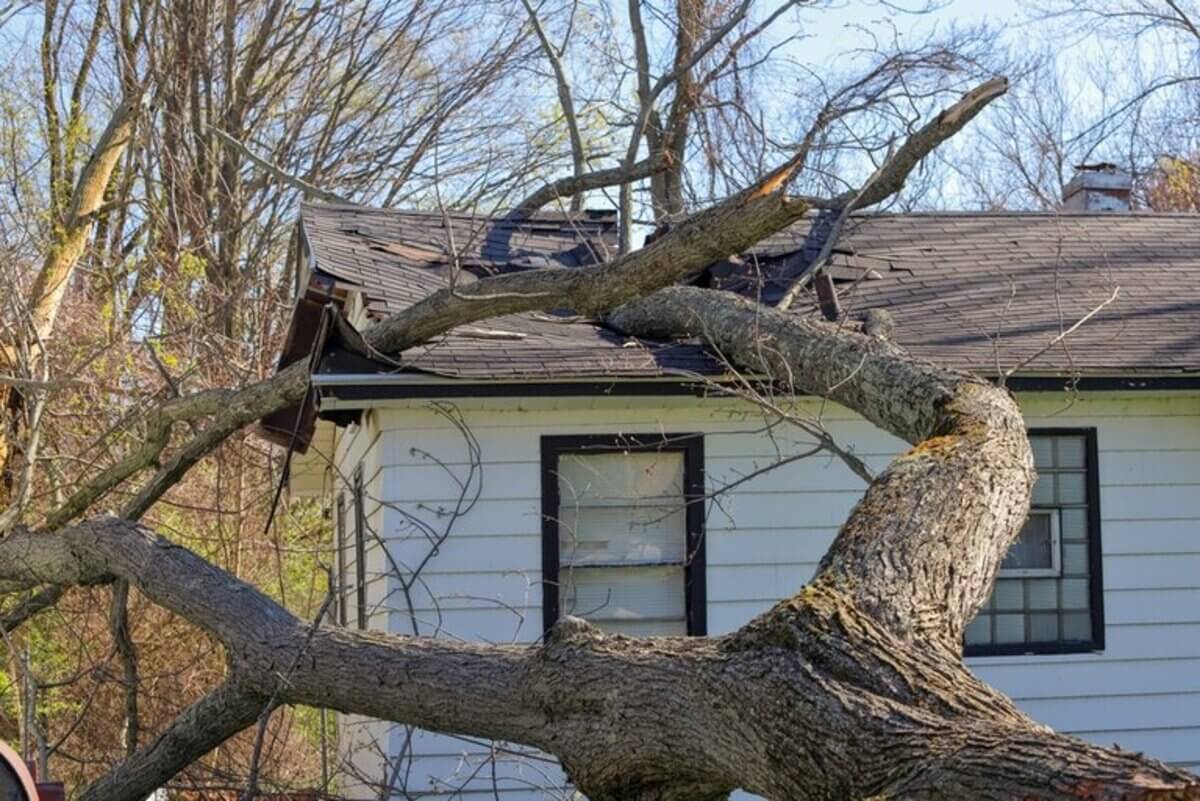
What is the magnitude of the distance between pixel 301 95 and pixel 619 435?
41.1 feet

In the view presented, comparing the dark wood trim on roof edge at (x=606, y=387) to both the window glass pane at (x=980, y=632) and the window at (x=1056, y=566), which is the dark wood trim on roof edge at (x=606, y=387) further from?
the window glass pane at (x=980, y=632)

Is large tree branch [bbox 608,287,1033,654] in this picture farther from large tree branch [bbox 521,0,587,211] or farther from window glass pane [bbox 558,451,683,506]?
large tree branch [bbox 521,0,587,211]

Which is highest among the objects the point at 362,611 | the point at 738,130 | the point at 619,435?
the point at 738,130

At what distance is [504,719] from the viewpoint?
4398mm

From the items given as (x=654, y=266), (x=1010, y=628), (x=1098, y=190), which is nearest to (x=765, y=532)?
(x=1010, y=628)

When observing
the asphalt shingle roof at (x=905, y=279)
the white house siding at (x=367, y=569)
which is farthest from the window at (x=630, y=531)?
the white house siding at (x=367, y=569)

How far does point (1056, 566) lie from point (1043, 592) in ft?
0.56

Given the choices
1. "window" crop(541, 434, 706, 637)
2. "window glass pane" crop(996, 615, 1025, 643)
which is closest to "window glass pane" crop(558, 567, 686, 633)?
"window" crop(541, 434, 706, 637)

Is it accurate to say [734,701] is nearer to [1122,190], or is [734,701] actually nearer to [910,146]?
[910,146]

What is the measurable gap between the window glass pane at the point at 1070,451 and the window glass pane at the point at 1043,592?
68 centimetres

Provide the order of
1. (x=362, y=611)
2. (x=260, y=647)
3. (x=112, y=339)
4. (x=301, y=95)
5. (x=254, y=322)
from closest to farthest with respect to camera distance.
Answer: (x=260, y=647) < (x=362, y=611) < (x=112, y=339) < (x=254, y=322) < (x=301, y=95)

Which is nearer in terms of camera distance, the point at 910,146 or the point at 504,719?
the point at 504,719

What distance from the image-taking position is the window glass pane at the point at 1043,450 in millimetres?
8797

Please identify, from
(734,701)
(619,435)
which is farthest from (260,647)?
(619,435)
